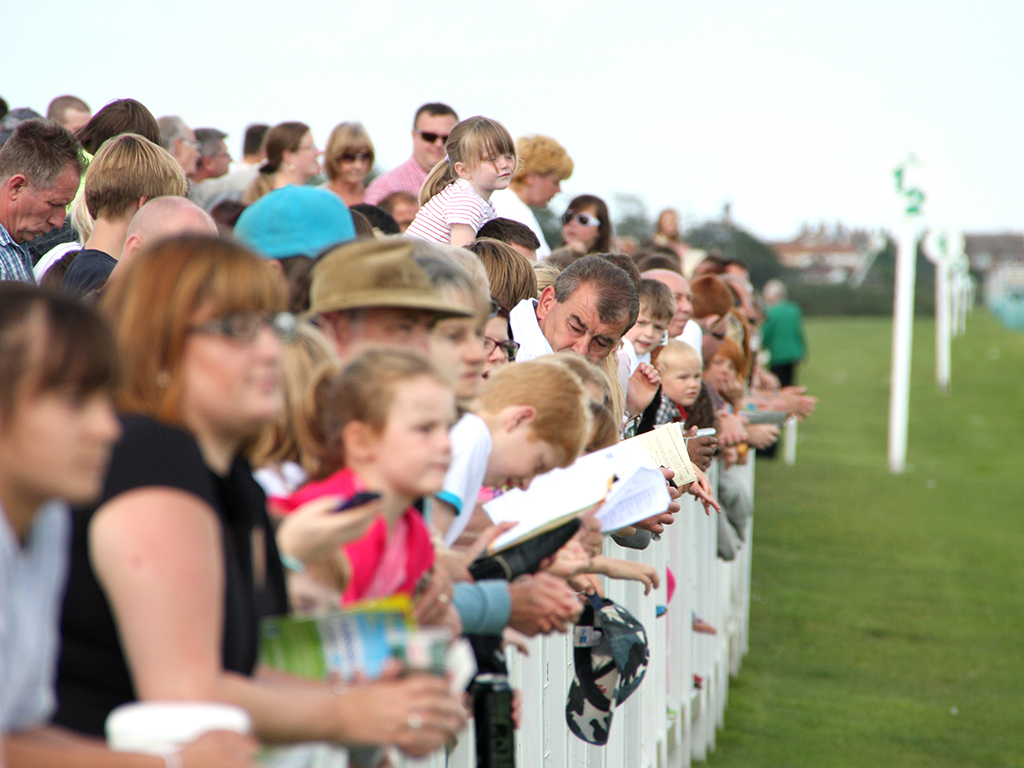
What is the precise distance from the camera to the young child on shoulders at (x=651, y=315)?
608 cm

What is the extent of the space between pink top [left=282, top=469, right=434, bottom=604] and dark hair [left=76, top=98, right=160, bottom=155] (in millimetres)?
3670

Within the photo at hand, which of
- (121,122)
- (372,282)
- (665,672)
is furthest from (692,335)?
(372,282)

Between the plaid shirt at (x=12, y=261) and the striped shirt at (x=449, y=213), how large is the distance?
64.9 inches

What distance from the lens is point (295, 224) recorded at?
308 centimetres

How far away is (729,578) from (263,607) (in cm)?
751

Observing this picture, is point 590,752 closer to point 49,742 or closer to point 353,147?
point 49,742

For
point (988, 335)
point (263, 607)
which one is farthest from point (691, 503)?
point (988, 335)

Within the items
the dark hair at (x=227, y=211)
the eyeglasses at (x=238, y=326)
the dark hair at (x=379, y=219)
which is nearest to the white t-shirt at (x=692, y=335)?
the dark hair at (x=379, y=219)

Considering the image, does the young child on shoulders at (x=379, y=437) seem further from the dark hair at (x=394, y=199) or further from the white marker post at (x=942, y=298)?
the white marker post at (x=942, y=298)

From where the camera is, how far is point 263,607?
2.08 metres

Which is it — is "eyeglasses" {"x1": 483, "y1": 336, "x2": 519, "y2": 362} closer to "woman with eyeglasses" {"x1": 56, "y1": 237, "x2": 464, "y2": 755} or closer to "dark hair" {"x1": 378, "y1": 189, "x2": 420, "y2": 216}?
"woman with eyeglasses" {"x1": 56, "y1": 237, "x2": 464, "y2": 755}

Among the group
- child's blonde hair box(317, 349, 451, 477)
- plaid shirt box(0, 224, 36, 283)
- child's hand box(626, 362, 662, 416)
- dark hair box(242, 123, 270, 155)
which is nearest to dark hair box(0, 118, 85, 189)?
plaid shirt box(0, 224, 36, 283)

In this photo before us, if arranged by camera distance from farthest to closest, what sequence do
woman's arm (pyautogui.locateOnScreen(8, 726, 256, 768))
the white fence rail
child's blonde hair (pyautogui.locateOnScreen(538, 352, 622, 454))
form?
the white fence rail < child's blonde hair (pyautogui.locateOnScreen(538, 352, 622, 454)) < woman's arm (pyautogui.locateOnScreen(8, 726, 256, 768))

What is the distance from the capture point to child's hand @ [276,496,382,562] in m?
2.10
